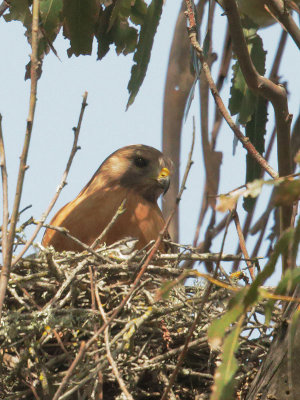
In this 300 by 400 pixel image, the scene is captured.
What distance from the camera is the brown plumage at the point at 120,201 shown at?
15.9 ft

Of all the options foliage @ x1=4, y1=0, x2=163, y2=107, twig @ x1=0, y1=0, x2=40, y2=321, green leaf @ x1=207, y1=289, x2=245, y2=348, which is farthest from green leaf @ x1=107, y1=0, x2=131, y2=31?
green leaf @ x1=207, y1=289, x2=245, y2=348

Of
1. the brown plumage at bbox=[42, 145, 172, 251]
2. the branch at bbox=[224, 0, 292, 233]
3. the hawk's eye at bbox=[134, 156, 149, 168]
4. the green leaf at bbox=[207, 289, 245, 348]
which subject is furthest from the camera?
the hawk's eye at bbox=[134, 156, 149, 168]

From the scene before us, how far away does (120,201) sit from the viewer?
525 cm

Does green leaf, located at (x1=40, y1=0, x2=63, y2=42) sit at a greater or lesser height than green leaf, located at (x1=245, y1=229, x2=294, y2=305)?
greater

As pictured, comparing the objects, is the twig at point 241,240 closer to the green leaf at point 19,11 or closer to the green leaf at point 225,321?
the green leaf at point 19,11

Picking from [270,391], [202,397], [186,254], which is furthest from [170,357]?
[270,391]

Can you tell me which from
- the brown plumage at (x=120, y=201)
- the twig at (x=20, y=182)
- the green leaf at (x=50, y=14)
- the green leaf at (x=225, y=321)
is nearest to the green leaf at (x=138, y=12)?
the green leaf at (x=50, y=14)

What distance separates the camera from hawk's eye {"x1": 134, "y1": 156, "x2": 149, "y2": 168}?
575cm

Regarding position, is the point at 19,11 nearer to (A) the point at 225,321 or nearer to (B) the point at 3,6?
(B) the point at 3,6

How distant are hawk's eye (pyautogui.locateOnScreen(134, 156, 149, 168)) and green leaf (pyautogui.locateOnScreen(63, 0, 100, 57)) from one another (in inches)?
68.9

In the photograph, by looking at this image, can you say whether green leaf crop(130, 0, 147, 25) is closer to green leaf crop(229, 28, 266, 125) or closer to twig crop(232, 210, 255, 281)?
green leaf crop(229, 28, 266, 125)

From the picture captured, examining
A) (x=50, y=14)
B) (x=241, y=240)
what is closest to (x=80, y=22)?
(x=50, y=14)

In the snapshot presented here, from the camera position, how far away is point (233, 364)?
2.13 m

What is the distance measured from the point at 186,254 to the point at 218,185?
1.95 m
